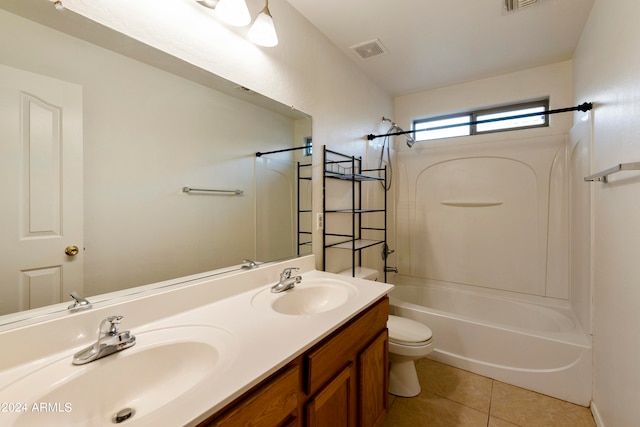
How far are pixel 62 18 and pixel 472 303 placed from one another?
337 centimetres

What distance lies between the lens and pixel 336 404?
1.04m

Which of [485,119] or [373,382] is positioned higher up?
[485,119]

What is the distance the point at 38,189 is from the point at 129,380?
24.3 inches

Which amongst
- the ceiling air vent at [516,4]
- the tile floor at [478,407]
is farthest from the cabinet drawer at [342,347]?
the ceiling air vent at [516,4]

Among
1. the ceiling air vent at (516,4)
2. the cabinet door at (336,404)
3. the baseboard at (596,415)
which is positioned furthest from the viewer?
the ceiling air vent at (516,4)

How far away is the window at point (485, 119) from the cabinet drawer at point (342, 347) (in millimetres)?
1831

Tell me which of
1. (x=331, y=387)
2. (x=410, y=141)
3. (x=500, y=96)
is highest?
(x=500, y=96)

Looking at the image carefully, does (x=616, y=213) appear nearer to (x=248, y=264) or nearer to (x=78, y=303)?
(x=248, y=264)

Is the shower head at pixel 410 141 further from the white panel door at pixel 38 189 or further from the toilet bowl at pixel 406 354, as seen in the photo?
the white panel door at pixel 38 189

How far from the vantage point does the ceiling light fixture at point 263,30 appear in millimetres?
1274

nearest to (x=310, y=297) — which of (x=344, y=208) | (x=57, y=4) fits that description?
(x=344, y=208)

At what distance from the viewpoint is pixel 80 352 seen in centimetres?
74

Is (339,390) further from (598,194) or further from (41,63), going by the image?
(598,194)

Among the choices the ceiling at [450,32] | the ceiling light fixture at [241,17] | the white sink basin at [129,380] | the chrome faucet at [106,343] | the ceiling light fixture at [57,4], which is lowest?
the white sink basin at [129,380]
